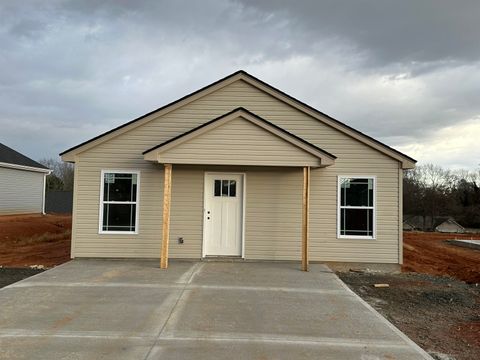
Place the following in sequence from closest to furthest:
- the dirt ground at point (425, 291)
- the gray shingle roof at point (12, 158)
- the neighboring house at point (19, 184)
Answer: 1. the dirt ground at point (425, 291)
2. the neighboring house at point (19, 184)
3. the gray shingle roof at point (12, 158)

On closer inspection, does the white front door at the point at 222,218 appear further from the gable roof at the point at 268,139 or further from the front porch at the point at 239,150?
the gable roof at the point at 268,139

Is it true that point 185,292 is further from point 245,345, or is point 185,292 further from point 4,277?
point 4,277

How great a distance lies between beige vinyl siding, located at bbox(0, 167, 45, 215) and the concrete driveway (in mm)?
19114

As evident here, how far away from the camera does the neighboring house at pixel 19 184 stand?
26.0 metres

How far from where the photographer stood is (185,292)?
7727 millimetres

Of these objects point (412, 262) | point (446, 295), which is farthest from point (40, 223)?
point (446, 295)

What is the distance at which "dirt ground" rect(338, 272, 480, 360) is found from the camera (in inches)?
223

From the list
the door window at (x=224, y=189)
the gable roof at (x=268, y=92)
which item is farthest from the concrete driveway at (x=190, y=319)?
the gable roof at (x=268, y=92)

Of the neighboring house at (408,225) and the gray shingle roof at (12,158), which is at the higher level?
the gray shingle roof at (12,158)

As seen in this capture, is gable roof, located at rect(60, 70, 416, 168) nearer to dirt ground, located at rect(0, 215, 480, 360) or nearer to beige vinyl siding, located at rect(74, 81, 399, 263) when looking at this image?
beige vinyl siding, located at rect(74, 81, 399, 263)

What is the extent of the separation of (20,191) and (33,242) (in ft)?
32.4

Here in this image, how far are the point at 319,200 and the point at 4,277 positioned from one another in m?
7.56

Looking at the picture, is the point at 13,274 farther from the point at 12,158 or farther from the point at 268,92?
the point at 12,158

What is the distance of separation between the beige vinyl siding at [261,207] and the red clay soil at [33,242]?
243cm
